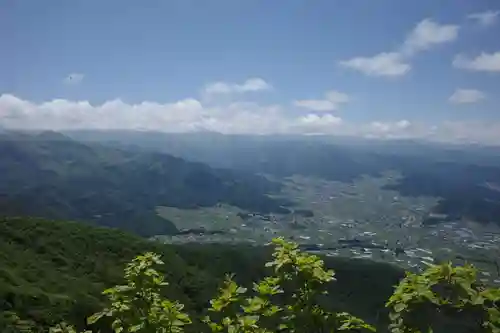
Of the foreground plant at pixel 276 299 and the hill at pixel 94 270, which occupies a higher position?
the foreground plant at pixel 276 299

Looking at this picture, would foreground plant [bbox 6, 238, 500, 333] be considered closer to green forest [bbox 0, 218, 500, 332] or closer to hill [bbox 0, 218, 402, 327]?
green forest [bbox 0, 218, 500, 332]

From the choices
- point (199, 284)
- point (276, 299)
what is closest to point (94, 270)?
point (199, 284)

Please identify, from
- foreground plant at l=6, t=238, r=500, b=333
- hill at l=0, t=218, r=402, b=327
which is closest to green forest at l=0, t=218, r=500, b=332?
foreground plant at l=6, t=238, r=500, b=333

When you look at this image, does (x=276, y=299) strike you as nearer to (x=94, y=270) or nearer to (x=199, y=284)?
(x=199, y=284)

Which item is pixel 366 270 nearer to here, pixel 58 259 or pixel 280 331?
pixel 58 259

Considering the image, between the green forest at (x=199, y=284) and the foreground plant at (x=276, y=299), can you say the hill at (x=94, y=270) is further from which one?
the foreground plant at (x=276, y=299)

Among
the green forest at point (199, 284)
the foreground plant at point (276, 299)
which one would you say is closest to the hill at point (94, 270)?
the green forest at point (199, 284)

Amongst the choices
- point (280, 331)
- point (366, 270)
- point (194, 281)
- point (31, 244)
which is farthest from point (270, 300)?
point (366, 270)

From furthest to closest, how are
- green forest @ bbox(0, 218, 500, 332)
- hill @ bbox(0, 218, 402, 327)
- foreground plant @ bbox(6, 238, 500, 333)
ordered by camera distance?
hill @ bbox(0, 218, 402, 327) < foreground plant @ bbox(6, 238, 500, 333) < green forest @ bbox(0, 218, 500, 332)
